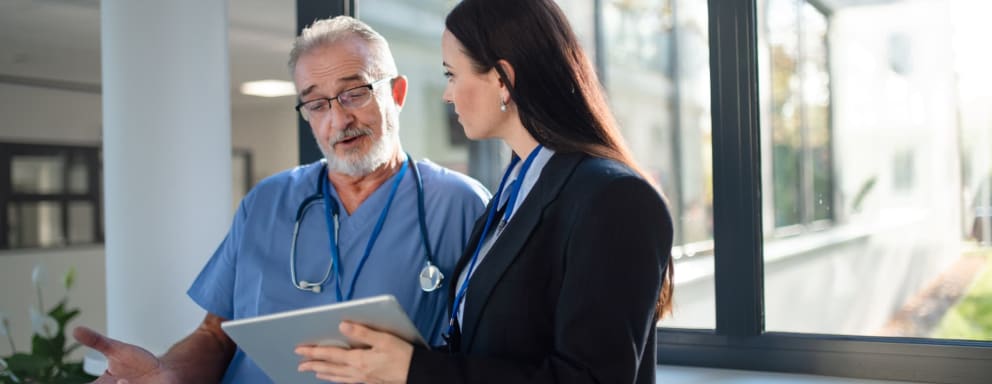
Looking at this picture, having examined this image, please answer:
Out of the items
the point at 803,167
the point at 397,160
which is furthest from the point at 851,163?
the point at 397,160

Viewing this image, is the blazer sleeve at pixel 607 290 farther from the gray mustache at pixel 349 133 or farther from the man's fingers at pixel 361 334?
the gray mustache at pixel 349 133

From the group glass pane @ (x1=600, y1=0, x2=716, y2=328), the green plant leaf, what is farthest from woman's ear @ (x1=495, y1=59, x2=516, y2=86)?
glass pane @ (x1=600, y1=0, x2=716, y2=328)

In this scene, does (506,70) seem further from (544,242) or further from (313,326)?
(313,326)

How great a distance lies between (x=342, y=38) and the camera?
1595 mm

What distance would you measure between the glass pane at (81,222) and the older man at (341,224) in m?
5.41

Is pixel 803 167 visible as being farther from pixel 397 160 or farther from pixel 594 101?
pixel 594 101

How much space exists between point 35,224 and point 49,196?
25 cm

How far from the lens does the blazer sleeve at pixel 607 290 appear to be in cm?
93

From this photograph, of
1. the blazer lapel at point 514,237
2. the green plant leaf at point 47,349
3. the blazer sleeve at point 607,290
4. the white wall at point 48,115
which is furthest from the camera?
the white wall at point 48,115

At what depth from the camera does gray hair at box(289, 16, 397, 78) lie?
5.25 feet

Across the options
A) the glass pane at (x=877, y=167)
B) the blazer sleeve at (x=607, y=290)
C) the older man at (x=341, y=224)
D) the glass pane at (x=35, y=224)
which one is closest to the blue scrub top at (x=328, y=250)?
the older man at (x=341, y=224)

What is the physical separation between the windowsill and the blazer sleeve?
0.70 m

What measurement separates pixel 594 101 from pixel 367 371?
0.43 meters

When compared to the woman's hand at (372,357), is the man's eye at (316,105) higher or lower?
higher
